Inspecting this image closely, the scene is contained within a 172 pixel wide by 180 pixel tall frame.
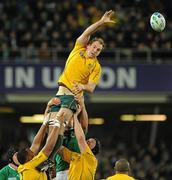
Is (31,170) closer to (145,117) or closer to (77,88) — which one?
(77,88)

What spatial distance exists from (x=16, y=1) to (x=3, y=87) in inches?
159

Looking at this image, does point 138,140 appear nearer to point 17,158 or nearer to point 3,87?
point 3,87

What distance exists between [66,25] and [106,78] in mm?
2427

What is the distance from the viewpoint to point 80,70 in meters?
11.3

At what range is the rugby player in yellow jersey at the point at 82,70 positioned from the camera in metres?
11.0

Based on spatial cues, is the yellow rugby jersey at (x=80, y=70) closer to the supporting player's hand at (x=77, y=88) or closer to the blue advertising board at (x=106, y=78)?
the supporting player's hand at (x=77, y=88)

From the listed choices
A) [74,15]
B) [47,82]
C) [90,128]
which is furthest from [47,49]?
[90,128]

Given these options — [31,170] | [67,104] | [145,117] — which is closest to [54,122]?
[67,104]

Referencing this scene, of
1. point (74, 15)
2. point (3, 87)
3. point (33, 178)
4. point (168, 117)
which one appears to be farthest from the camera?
point (168, 117)

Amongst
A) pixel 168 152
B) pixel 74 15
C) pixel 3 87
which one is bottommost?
pixel 168 152

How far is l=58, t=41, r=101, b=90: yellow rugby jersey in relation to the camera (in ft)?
37.0

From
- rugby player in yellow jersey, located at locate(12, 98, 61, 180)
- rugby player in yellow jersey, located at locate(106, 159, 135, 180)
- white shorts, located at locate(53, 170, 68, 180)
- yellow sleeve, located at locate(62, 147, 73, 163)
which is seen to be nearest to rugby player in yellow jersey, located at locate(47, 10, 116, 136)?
yellow sleeve, located at locate(62, 147, 73, 163)

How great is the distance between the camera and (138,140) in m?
25.3

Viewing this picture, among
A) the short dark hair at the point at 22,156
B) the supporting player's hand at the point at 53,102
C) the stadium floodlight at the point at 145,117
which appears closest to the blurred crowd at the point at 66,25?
the stadium floodlight at the point at 145,117
